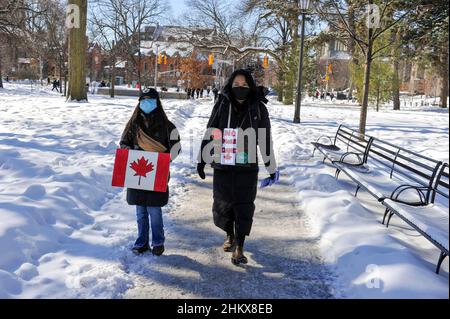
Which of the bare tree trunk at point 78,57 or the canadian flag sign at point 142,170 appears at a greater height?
the bare tree trunk at point 78,57

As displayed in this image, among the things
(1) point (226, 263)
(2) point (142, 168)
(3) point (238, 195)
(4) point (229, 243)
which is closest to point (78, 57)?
(2) point (142, 168)

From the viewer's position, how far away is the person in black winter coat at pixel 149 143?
4.39 metres

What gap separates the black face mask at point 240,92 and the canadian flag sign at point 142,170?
90 cm

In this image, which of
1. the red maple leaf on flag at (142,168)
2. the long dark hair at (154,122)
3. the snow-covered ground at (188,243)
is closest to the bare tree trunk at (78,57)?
the snow-covered ground at (188,243)

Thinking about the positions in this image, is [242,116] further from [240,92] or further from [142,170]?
[142,170]

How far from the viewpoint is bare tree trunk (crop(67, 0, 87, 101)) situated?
65.7 ft

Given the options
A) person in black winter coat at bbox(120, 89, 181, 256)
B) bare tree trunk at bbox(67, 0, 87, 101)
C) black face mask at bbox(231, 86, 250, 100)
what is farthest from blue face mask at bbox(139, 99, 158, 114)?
bare tree trunk at bbox(67, 0, 87, 101)

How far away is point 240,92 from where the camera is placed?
14.3 feet

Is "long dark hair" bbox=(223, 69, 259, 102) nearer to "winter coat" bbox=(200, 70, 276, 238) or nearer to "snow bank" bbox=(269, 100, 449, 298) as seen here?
"winter coat" bbox=(200, 70, 276, 238)

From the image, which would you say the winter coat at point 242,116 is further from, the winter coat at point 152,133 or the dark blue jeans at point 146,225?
the dark blue jeans at point 146,225

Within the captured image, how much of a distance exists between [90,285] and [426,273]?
115 inches

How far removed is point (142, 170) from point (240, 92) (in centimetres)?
124

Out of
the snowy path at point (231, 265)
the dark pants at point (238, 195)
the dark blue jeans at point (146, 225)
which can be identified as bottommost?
the snowy path at point (231, 265)
